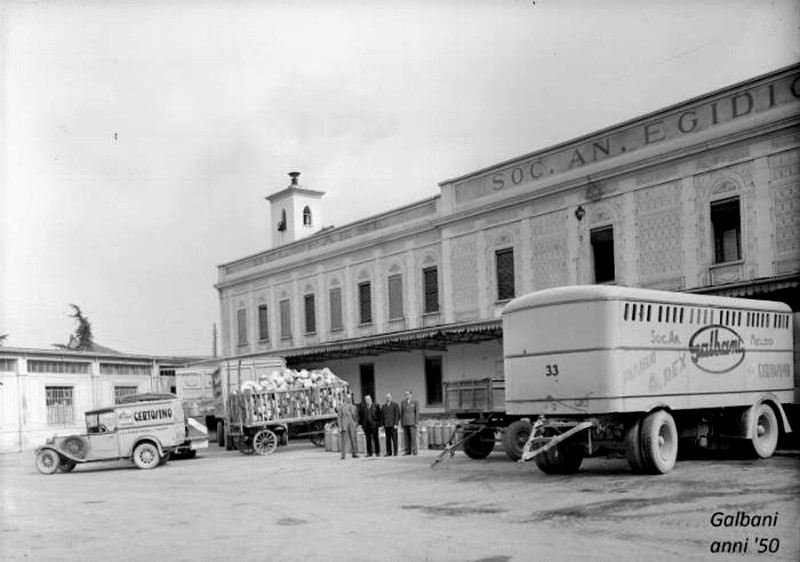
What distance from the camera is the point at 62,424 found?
1582 inches

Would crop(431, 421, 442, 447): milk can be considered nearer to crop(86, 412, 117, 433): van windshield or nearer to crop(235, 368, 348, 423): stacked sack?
crop(235, 368, 348, 423): stacked sack

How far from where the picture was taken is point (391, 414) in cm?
2214

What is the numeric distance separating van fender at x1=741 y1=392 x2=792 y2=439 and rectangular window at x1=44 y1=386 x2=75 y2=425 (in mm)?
31628

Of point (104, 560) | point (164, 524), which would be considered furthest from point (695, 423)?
point (104, 560)

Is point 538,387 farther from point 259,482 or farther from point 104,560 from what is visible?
point 104,560

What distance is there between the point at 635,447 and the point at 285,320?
27911 millimetres

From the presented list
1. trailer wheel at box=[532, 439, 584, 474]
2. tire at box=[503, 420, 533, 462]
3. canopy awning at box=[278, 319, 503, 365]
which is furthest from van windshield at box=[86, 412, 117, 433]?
trailer wheel at box=[532, 439, 584, 474]

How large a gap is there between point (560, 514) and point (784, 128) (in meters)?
13.8

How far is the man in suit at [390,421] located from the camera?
22109 mm

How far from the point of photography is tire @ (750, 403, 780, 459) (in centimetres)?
1650

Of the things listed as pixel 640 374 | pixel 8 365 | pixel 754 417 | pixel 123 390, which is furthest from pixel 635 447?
pixel 123 390

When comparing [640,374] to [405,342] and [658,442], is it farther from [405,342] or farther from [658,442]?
[405,342]

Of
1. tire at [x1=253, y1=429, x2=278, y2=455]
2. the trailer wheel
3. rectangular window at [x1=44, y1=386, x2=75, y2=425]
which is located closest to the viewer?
the trailer wheel

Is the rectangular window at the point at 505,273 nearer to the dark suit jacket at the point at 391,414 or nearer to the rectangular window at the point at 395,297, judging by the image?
the rectangular window at the point at 395,297
